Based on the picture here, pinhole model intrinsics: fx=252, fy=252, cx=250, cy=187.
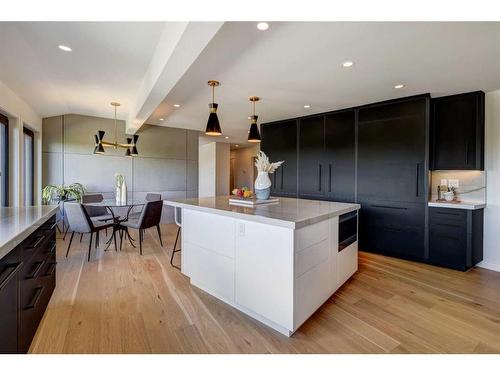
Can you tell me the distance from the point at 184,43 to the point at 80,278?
2.76 m

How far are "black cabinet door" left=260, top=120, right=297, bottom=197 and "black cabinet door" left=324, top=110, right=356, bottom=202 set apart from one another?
724 millimetres

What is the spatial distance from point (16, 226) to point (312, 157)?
4194 millimetres

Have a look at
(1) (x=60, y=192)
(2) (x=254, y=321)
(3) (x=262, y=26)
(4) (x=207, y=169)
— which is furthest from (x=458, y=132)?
(4) (x=207, y=169)

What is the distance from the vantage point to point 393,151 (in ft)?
12.2

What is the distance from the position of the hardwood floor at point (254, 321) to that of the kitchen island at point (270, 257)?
5.7 inches

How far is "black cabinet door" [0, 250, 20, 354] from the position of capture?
1211 millimetres

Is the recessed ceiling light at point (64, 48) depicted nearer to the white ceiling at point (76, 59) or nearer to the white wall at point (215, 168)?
the white ceiling at point (76, 59)

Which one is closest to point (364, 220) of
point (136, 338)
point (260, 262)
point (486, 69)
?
point (486, 69)

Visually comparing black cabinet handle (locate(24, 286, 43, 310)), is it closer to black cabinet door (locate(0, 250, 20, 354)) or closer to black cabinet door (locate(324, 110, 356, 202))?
black cabinet door (locate(0, 250, 20, 354))

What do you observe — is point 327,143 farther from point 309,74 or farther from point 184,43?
point 184,43

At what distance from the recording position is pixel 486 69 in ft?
8.63

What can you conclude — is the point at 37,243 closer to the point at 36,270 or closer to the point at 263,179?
the point at 36,270

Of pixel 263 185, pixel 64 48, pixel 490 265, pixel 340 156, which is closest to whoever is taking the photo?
pixel 64 48

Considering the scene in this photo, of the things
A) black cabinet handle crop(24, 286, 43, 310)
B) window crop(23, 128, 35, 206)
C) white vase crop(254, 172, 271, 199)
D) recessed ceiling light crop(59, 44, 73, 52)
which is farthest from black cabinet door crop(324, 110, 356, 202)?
window crop(23, 128, 35, 206)
